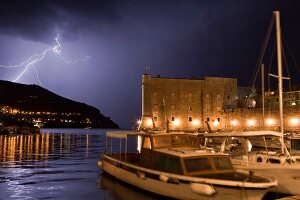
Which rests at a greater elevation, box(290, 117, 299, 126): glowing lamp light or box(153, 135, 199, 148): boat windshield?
box(290, 117, 299, 126): glowing lamp light

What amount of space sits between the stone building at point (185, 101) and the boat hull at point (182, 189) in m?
47.8

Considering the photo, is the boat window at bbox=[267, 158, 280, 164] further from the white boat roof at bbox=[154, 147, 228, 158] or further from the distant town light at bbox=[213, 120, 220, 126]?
the distant town light at bbox=[213, 120, 220, 126]

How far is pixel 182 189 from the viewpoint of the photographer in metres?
14.8

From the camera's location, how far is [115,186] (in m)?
20.6

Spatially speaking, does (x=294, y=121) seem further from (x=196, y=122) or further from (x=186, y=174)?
(x=186, y=174)

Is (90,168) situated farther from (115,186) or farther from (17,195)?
(17,195)

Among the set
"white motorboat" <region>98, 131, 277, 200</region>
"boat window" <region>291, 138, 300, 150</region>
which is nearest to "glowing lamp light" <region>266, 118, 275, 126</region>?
"boat window" <region>291, 138, 300, 150</region>

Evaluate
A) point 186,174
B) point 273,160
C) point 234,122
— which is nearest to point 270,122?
point 234,122

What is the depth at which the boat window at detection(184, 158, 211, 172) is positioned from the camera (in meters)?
15.1

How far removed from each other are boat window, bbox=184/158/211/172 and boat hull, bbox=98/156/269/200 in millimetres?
759

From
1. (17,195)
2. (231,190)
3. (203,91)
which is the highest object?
(203,91)

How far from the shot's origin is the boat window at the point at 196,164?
15.1 m

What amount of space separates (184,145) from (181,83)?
53.1 meters

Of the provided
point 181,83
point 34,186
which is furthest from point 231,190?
point 181,83
